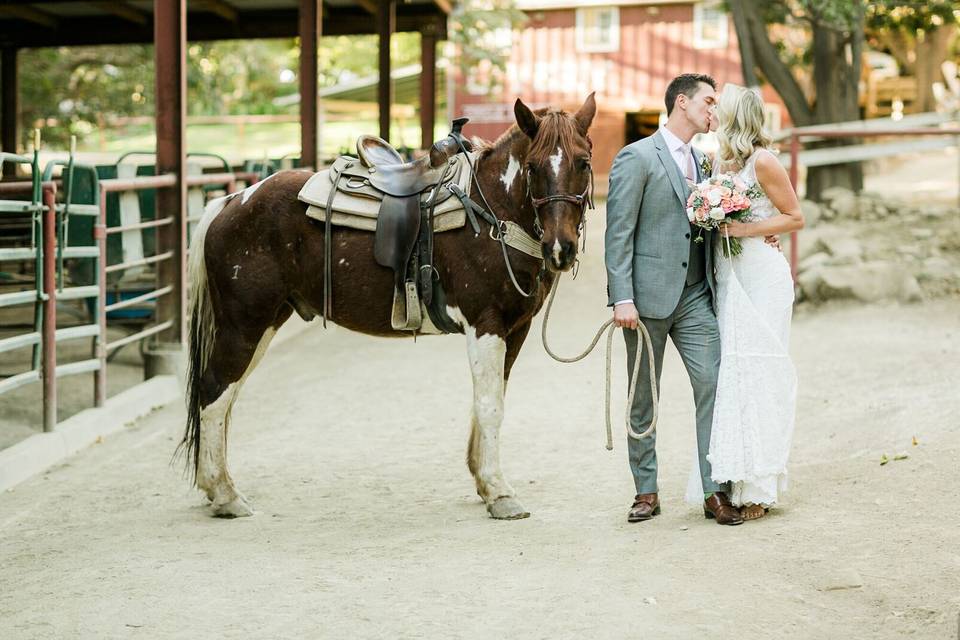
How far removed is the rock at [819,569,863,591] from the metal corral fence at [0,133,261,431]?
4120 millimetres

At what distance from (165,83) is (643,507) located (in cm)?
525

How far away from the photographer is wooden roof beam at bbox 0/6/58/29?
45.9 ft

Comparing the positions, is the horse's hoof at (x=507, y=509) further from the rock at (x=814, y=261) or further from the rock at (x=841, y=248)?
the rock at (x=841, y=248)

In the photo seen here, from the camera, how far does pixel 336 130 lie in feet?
118

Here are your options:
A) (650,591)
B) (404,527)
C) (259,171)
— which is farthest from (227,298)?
(259,171)

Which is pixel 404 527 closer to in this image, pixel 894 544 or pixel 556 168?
pixel 556 168

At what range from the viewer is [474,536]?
5.07m

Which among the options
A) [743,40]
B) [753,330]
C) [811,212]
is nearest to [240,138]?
[743,40]

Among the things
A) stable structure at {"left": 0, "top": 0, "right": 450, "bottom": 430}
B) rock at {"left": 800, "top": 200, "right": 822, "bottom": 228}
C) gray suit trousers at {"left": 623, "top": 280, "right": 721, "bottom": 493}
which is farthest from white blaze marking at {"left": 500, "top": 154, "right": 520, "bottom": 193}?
rock at {"left": 800, "top": 200, "right": 822, "bottom": 228}

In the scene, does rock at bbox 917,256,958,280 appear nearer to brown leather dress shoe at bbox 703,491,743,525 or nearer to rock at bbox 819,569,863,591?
brown leather dress shoe at bbox 703,491,743,525

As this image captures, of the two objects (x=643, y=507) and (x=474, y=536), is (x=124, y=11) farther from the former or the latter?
(x=643, y=507)

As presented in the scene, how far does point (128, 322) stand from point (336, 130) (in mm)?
26804

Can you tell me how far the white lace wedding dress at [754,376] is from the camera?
504cm

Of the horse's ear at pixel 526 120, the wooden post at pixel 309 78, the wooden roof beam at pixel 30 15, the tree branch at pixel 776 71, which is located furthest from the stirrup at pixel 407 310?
the tree branch at pixel 776 71
